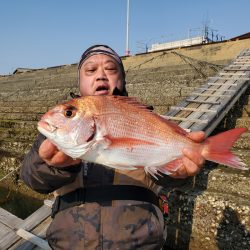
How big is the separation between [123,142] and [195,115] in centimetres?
447

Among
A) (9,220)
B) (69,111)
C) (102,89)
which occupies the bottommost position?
(9,220)

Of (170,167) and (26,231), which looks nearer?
(170,167)

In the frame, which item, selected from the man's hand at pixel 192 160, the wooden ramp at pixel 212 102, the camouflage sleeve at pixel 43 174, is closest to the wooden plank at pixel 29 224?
the camouflage sleeve at pixel 43 174

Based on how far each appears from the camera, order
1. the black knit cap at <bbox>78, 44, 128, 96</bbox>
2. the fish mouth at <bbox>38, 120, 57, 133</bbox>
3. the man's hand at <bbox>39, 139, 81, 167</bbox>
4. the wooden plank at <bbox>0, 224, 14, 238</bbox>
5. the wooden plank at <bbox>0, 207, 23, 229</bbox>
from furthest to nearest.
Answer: the wooden plank at <bbox>0, 207, 23, 229</bbox>
the wooden plank at <bbox>0, 224, 14, 238</bbox>
the black knit cap at <bbox>78, 44, 128, 96</bbox>
the man's hand at <bbox>39, 139, 81, 167</bbox>
the fish mouth at <bbox>38, 120, 57, 133</bbox>

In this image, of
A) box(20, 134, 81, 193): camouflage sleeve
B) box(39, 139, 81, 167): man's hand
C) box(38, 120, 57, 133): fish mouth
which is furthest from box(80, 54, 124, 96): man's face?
box(38, 120, 57, 133): fish mouth

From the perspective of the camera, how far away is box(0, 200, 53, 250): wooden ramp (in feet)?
15.0

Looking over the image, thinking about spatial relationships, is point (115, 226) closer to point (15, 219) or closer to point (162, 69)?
point (15, 219)

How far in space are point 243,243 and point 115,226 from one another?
2518 mm

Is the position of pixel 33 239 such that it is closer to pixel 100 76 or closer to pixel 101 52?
pixel 100 76

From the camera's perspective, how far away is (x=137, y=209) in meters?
2.61

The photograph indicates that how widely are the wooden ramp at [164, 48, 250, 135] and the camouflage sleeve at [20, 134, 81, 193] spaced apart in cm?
354

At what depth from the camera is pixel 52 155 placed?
7.12ft

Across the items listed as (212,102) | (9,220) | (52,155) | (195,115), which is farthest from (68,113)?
(212,102)

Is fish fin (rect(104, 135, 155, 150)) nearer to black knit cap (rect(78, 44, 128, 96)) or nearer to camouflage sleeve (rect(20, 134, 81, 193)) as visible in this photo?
camouflage sleeve (rect(20, 134, 81, 193))
